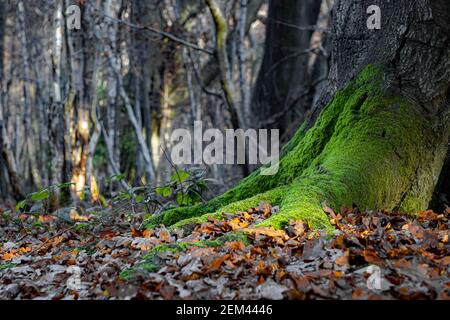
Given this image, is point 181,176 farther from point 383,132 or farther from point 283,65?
point 283,65

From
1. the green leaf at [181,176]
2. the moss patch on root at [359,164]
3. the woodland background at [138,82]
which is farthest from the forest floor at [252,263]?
the woodland background at [138,82]

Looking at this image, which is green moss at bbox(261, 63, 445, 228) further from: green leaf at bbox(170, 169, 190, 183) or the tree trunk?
the tree trunk

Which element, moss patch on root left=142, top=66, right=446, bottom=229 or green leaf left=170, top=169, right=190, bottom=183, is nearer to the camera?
moss patch on root left=142, top=66, right=446, bottom=229

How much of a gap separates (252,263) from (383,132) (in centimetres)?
237

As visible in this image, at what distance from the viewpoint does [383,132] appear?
5711mm

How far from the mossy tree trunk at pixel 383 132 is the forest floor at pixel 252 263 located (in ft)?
1.14

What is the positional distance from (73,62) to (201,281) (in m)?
7.85

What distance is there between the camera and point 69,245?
5715 mm

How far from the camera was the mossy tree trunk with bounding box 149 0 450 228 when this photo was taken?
5527 millimetres

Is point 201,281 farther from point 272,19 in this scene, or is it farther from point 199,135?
point 199,135

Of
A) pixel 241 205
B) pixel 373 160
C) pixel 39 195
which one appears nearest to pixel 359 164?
pixel 373 160

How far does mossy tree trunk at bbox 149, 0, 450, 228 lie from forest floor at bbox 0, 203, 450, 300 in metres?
0.35

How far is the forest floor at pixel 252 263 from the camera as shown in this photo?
3.69 m

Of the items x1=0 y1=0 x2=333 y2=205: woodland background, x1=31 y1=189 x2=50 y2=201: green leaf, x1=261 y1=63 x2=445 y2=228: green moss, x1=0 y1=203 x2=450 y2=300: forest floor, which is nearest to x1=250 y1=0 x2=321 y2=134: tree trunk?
x1=0 y1=0 x2=333 y2=205: woodland background
